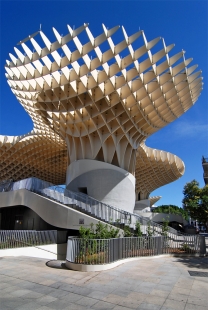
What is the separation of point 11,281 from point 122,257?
567 centimetres

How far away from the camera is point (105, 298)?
21.0 feet

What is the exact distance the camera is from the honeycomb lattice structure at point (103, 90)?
1852cm

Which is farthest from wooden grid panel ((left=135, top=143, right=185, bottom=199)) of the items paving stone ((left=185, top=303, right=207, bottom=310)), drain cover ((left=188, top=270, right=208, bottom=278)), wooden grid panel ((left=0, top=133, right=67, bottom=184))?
paving stone ((left=185, top=303, right=207, bottom=310))

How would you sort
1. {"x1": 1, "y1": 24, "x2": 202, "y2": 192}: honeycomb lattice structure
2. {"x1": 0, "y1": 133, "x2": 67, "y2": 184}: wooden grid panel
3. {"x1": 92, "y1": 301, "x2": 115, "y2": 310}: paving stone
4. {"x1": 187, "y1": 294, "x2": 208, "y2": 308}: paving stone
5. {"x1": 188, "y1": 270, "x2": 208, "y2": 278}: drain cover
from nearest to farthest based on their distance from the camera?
{"x1": 92, "y1": 301, "x2": 115, "y2": 310}: paving stone
{"x1": 187, "y1": 294, "x2": 208, "y2": 308}: paving stone
{"x1": 188, "y1": 270, "x2": 208, "y2": 278}: drain cover
{"x1": 1, "y1": 24, "x2": 202, "y2": 192}: honeycomb lattice structure
{"x1": 0, "y1": 133, "x2": 67, "y2": 184}: wooden grid panel

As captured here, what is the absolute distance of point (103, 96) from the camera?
2258 cm

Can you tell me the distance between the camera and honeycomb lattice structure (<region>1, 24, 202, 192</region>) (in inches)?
729

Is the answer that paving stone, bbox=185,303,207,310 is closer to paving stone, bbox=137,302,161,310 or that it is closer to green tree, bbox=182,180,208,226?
paving stone, bbox=137,302,161,310

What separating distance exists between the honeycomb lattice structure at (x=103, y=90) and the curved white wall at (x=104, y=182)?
1.18 m

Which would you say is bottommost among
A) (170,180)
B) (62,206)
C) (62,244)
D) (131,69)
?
(62,244)

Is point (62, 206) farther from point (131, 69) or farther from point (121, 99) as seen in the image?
point (131, 69)

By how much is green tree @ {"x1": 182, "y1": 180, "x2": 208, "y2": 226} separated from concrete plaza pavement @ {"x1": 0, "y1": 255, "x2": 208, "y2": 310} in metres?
17.4

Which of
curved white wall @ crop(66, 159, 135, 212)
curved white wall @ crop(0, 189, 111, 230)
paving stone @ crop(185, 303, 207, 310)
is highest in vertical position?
curved white wall @ crop(66, 159, 135, 212)

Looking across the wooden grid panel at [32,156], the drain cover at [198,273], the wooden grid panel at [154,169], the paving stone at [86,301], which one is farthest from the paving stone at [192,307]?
the wooden grid panel at [154,169]

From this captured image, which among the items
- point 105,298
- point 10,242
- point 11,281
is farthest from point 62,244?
point 105,298
